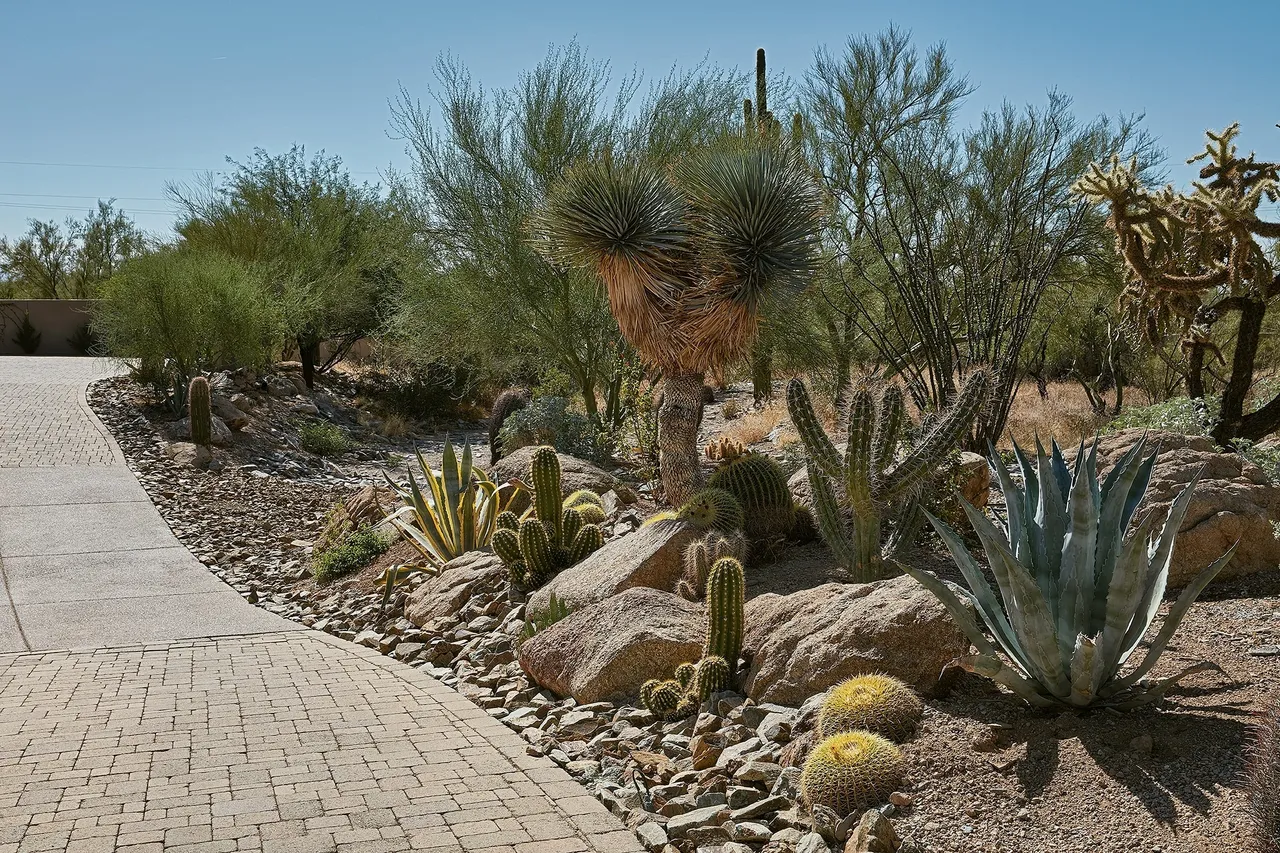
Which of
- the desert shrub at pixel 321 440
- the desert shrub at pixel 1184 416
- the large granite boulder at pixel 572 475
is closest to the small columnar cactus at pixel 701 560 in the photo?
the desert shrub at pixel 1184 416

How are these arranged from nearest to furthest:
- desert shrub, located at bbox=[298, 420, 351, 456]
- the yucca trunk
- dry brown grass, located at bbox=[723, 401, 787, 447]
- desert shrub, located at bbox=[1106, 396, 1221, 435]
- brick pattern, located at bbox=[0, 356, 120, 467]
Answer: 1. desert shrub, located at bbox=[1106, 396, 1221, 435]
2. the yucca trunk
3. brick pattern, located at bbox=[0, 356, 120, 467]
4. dry brown grass, located at bbox=[723, 401, 787, 447]
5. desert shrub, located at bbox=[298, 420, 351, 456]

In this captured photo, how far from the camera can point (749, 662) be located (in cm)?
636

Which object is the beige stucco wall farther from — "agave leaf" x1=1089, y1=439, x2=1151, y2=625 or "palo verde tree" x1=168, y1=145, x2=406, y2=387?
"agave leaf" x1=1089, y1=439, x2=1151, y2=625

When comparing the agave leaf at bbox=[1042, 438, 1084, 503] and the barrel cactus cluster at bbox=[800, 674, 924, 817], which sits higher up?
the agave leaf at bbox=[1042, 438, 1084, 503]

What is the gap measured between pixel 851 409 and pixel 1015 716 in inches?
116

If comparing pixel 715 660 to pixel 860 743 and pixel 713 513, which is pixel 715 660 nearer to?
pixel 860 743

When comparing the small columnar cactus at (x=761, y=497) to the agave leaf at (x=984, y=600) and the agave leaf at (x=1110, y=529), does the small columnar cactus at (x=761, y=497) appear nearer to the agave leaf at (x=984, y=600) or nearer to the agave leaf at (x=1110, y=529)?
the agave leaf at (x=984, y=600)

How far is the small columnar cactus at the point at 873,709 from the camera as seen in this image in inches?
189

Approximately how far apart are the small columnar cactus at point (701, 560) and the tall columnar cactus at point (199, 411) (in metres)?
12.5

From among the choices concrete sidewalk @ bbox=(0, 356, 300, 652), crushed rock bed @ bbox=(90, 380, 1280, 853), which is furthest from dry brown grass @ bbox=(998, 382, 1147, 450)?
concrete sidewalk @ bbox=(0, 356, 300, 652)

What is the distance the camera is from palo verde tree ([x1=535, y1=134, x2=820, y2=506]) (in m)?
9.44

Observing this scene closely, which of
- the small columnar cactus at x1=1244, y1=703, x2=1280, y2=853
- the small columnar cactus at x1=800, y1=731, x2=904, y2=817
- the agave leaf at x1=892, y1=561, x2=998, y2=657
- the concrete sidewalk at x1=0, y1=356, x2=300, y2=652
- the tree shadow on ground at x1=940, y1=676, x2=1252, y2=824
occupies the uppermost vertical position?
the agave leaf at x1=892, y1=561, x2=998, y2=657

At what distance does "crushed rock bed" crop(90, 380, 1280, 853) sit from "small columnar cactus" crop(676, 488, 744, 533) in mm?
1662

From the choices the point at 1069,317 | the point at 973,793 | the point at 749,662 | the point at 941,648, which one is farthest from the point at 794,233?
the point at 1069,317
